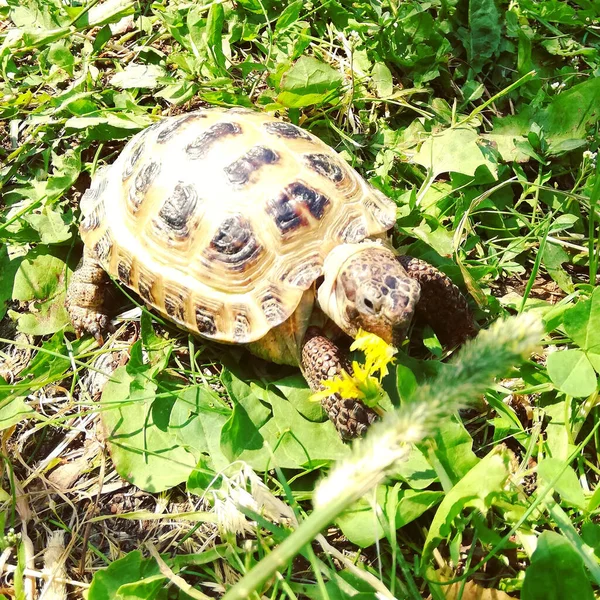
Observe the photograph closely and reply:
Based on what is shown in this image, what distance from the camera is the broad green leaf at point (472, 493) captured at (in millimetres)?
1876

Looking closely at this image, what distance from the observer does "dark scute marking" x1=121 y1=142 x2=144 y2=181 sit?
9.08 ft

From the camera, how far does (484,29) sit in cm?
333

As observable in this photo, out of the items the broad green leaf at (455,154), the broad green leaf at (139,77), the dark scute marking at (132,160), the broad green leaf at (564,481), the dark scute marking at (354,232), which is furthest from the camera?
the broad green leaf at (139,77)

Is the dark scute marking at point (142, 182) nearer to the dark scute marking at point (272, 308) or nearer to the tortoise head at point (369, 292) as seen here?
the dark scute marking at point (272, 308)

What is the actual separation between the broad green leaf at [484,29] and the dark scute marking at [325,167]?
128cm

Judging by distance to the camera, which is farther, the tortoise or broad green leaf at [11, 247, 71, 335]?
broad green leaf at [11, 247, 71, 335]

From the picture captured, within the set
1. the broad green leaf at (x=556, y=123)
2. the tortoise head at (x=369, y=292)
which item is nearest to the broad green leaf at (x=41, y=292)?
the tortoise head at (x=369, y=292)

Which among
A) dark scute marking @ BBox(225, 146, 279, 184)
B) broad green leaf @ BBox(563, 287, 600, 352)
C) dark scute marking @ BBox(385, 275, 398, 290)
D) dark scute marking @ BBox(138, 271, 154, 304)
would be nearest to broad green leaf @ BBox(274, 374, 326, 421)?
dark scute marking @ BBox(385, 275, 398, 290)

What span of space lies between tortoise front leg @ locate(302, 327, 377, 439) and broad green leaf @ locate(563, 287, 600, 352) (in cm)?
79

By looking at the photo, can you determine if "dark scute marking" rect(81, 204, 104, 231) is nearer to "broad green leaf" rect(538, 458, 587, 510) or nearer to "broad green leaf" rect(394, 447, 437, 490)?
"broad green leaf" rect(394, 447, 437, 490)

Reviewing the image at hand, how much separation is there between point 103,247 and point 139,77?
3.93ft

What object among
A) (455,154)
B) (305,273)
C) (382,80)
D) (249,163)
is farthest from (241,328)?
(382,80)

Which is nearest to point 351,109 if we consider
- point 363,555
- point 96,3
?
point 96,3

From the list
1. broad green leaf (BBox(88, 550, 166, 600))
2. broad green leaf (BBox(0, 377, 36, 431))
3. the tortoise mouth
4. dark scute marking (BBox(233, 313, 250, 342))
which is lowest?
broad green leaf (BBox(88, 550, 166, 600))
